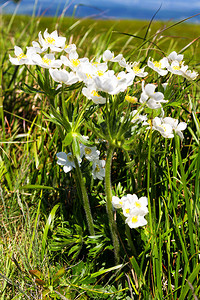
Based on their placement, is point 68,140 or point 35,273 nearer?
point 68,140

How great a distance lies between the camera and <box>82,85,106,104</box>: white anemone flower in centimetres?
121

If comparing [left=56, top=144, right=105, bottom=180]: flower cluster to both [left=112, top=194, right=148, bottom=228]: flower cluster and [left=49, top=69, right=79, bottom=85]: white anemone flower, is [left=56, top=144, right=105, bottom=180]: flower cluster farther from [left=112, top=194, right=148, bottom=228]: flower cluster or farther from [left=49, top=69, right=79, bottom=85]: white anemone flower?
[left=49, top=69, right=79, bottom=85]: white anemone flower

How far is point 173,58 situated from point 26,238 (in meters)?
1.37

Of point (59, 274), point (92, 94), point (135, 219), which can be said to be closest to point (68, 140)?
point (92, 94)

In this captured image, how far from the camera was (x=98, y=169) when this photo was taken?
1.54m

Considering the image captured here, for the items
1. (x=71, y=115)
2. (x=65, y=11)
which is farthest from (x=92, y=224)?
(x=65, y=11)

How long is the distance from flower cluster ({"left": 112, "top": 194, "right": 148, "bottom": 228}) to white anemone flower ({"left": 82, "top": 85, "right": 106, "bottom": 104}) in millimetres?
444

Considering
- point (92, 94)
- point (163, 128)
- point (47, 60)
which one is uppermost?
point (47, 60)

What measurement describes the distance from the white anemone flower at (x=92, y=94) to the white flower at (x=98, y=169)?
0.38m

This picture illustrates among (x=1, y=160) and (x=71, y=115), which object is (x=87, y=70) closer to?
(x=71, y=115)

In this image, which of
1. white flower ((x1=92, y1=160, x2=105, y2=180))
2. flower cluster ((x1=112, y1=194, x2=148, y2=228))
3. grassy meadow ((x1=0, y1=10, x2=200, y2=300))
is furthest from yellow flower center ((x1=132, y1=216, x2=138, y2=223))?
white flower ((x1=92, y1=160, x2=105, y2=180))

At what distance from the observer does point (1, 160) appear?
7.86ft

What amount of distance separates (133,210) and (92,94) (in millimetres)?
514

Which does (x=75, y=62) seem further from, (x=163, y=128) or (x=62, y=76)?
(x=163, y=128)
